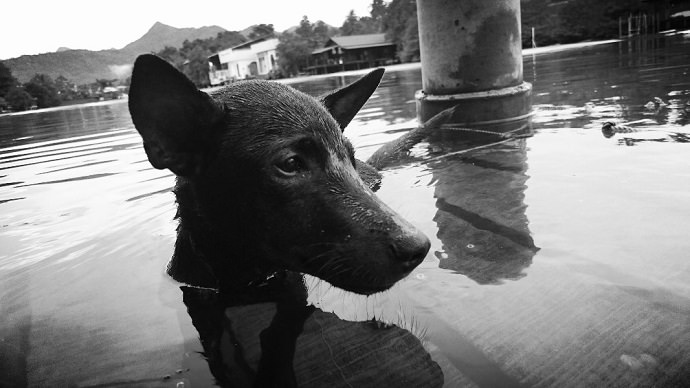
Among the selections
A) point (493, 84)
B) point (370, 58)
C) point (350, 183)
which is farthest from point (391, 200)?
point (370, 58)

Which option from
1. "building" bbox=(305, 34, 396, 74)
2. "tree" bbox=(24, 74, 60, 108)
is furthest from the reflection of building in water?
"tree" bbox=(24, 74, 60, 108)

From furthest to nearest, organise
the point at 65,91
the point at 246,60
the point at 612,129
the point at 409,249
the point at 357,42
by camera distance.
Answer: the point at 246,60 → the point at 65,91 → the point at 357,42 → the point at 612,129 → the point at 409,249

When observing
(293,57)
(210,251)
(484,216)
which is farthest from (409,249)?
(293,57)

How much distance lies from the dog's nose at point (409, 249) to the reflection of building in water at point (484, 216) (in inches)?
26.7

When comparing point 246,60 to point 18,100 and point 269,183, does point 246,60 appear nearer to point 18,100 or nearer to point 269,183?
point 18,100

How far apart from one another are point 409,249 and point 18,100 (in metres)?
A: 61.5

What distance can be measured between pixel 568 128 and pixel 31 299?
222 inches

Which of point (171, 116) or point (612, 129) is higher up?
point (171, 116)

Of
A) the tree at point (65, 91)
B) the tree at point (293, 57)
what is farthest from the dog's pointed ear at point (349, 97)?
the tree at point (65, 91)

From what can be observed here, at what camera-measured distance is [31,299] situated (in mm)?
2686

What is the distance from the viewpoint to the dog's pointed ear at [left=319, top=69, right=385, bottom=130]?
2.77 meters

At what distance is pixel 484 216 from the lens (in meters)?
3.06

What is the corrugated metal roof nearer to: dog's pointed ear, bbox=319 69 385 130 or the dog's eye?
dog's pointed ear, bbox=319 69 385 130

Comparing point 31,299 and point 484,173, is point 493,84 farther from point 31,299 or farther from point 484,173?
point 31,299
